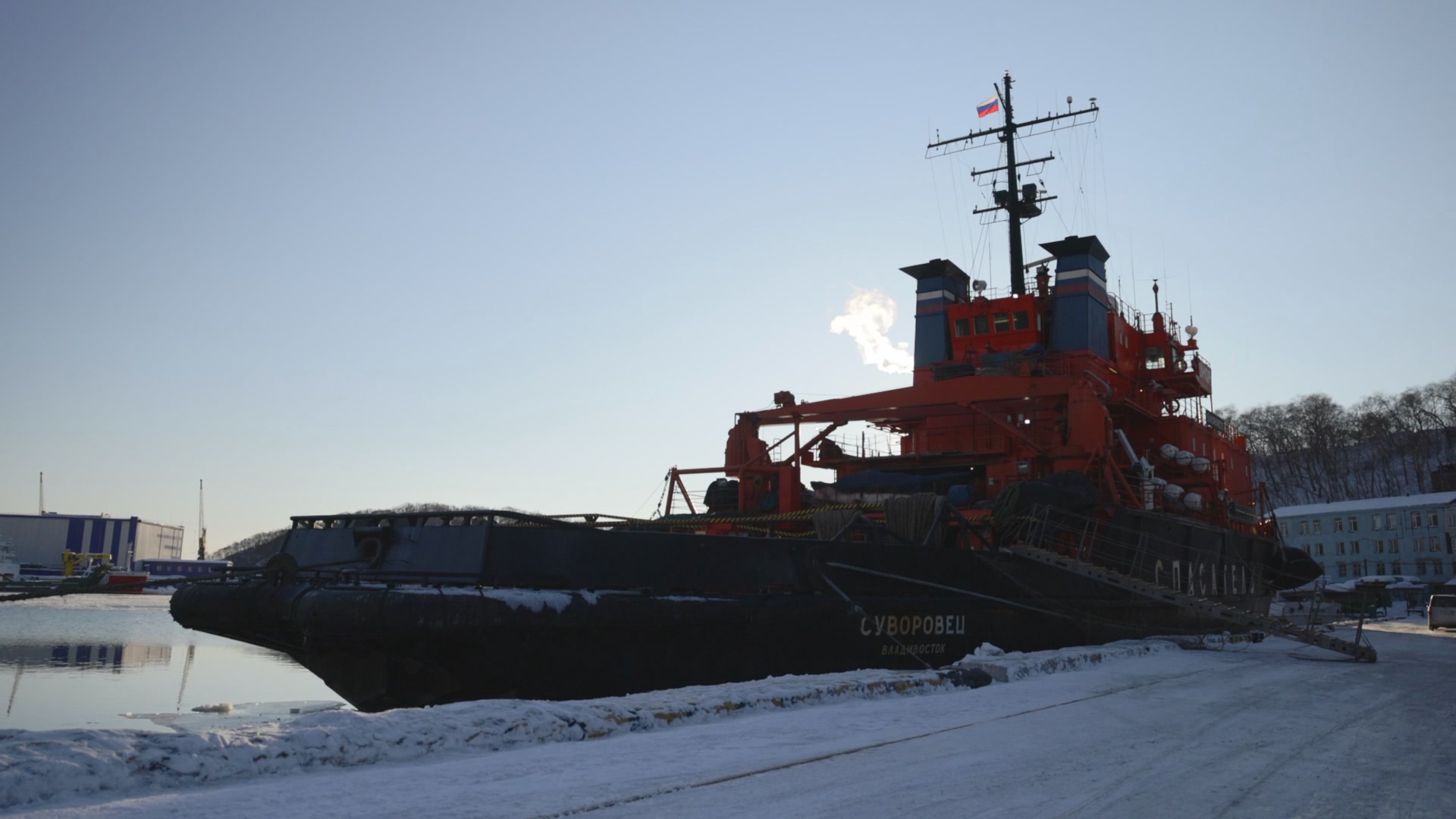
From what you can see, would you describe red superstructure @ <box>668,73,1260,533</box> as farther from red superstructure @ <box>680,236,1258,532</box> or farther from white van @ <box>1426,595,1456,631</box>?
white van @ <box>1426,595,1456,631</box>

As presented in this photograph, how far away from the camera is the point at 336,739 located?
5000mm

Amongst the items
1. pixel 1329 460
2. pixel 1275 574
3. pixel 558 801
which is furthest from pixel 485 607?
pixel 1329 460

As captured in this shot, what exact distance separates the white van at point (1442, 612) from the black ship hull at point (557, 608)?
25809 millimetres

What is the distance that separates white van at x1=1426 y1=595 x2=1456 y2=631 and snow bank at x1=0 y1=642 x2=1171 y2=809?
97.5ft

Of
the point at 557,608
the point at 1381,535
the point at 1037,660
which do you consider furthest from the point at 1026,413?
the point at 1381,535

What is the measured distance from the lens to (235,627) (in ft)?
28.4

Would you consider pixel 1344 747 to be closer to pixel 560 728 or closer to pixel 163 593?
pixel 560 728

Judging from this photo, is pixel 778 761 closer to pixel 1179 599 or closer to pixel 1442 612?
pixel 1179 599

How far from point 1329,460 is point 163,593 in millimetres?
98404

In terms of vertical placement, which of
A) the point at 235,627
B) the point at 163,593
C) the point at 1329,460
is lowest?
the point at 163,593

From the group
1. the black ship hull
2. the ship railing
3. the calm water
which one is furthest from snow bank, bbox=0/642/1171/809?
the ship railing

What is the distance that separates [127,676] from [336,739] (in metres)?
14.7

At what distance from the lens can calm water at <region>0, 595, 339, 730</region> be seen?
12.4 m

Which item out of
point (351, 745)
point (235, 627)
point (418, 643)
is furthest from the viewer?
point (235, 627)
